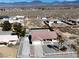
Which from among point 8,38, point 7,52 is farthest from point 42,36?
point 7,52

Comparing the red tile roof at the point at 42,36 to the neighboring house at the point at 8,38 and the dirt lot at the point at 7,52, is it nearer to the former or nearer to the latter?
the neighboring house at the point at 8,38

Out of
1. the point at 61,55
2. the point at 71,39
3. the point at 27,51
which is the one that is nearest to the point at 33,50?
the point at 27,51

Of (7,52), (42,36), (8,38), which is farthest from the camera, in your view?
(8,38)

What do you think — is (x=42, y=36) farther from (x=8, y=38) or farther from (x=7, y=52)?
(x=7, y=52)

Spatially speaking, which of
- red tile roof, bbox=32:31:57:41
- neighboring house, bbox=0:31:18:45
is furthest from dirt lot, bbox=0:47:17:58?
red tile roof, bbox=32:31:57:41

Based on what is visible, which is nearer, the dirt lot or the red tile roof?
the dirt lot

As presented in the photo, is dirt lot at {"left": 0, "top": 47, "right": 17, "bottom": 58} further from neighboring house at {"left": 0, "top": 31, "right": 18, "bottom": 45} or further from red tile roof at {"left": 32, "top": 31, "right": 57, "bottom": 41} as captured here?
red tile roof at {"left": 32, "top": 31, "right": 57, "bottom": 41}

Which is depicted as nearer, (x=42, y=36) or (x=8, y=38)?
(x=42, y=36)

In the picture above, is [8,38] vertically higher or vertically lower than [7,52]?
higher

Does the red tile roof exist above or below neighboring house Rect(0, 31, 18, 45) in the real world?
above
